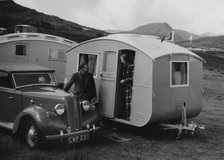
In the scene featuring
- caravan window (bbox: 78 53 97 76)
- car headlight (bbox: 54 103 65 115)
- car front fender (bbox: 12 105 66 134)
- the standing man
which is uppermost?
caravan window (bbox: 78 53 97 76)

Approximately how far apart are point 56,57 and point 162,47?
25.6ft

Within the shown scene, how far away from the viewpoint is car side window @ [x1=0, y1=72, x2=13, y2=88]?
9.43 metres

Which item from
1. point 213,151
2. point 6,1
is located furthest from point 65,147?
point 6,1

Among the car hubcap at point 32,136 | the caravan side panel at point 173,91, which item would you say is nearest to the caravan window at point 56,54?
the caravan side panel at point 173,91

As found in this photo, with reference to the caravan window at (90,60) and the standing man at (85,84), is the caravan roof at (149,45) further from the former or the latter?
the standing man at (85,84)

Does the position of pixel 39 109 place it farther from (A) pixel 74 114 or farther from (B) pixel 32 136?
(A) pixel 74 114

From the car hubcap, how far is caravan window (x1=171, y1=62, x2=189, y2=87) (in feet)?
13.6

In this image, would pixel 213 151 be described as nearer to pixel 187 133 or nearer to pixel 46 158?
pixel 187 133

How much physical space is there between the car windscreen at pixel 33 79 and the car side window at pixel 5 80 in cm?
20

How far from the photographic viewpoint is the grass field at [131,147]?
788 centimetres

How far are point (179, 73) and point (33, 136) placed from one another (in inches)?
185

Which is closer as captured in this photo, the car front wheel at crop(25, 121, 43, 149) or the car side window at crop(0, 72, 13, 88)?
the car front wheel at crop(25, 121, 43, 149)

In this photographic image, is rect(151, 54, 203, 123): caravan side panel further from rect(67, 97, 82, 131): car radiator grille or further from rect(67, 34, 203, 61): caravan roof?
rect(67, 97, 82, 131): car radiator grille

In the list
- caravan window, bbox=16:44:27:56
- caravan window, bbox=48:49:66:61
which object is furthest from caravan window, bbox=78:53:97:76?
caravan window, bbox=48:49:66:61
